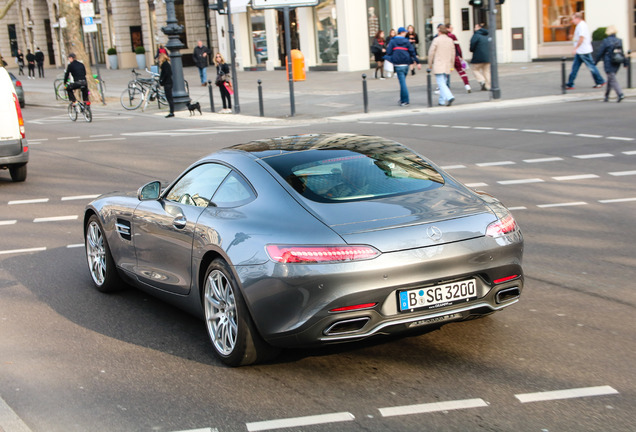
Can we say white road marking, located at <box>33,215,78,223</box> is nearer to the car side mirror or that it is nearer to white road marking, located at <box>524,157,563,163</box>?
the car side mirror

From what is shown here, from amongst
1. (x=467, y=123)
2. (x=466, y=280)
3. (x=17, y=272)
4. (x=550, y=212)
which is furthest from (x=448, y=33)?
(x=466, y=280)

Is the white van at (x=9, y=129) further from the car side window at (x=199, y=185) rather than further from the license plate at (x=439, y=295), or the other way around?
the license plate at (x=439, y=295)

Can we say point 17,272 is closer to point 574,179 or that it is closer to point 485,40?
point 574,179

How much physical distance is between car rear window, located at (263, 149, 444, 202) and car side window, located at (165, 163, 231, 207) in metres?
0.44

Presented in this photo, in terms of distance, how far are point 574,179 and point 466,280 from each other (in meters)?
7.34

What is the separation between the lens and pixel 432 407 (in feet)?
15.1

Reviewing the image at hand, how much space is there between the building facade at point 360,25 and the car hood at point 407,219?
1852cm

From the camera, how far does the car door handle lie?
19.7ft

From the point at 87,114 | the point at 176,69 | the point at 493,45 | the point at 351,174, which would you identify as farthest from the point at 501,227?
the point at 176,69

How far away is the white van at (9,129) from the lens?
1402 centimetres

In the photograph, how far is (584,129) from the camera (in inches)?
653

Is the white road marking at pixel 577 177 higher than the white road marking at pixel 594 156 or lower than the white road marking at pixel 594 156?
lower

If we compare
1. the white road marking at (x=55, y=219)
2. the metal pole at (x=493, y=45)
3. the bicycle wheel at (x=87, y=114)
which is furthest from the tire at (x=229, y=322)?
the bicycle wheel at (x=87, y=114)

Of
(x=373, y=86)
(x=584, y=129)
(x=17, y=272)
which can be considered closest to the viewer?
(x=17, y=272)
